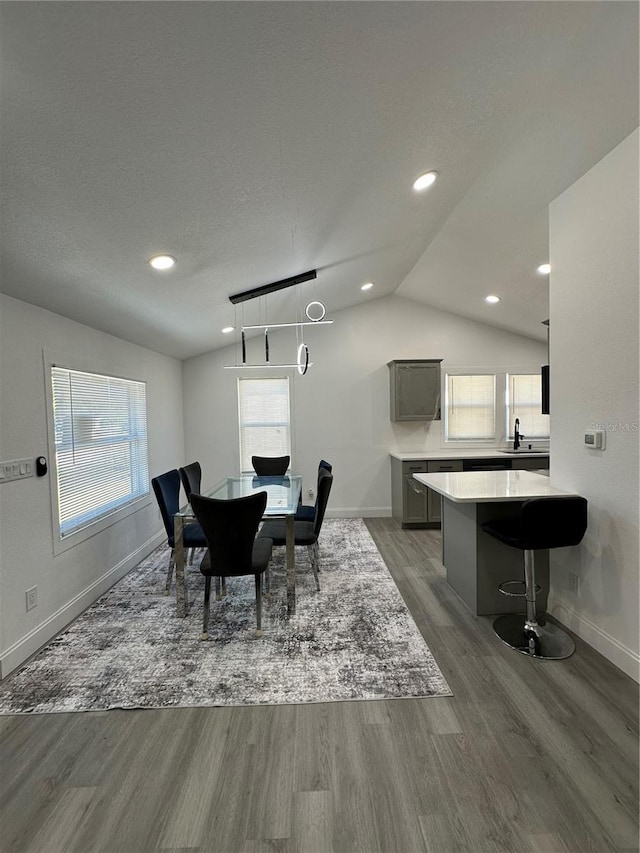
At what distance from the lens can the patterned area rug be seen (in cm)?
196

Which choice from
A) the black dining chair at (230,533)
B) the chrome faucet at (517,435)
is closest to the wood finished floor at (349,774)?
the black dining chair at (230,533)

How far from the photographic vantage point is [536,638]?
229 centimetres

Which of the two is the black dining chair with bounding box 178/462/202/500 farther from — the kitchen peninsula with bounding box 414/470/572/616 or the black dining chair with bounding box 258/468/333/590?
the kitchen peninsula with bounding box 414/470/572/616

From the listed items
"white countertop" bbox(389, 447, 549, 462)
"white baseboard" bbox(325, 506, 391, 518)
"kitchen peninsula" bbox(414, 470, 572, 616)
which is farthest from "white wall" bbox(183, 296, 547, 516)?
"kitchen peninsula" bbox(414, 470, 572, 616)

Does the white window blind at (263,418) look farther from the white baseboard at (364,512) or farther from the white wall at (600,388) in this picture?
the white wall at (600,388)

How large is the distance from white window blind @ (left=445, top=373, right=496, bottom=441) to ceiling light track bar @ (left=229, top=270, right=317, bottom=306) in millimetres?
2733

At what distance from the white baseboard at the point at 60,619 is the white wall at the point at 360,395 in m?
2.02

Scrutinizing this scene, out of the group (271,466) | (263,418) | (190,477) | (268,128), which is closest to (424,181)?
(268,128)

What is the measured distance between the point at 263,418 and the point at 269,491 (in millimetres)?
1964

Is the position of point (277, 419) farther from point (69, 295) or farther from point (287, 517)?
point (69, 295)

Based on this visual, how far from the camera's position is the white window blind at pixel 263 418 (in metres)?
5.27

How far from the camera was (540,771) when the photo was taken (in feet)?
4.95

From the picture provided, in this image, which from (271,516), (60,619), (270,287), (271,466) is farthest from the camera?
(271,466)

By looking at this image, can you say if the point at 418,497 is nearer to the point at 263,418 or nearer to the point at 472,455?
the point at 472,455
